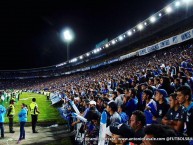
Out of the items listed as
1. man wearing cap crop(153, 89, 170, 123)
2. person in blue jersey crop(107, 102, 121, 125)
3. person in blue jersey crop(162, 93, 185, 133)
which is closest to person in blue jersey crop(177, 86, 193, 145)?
person in blue jersey crop(162, 93, 185, 133)

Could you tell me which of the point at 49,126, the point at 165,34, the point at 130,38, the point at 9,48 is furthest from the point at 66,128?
the point at 9,48

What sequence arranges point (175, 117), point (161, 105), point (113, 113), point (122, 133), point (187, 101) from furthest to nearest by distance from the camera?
point (161, 105), point (113, 113), point (175, 117), point (187, 101), point (122, 133)

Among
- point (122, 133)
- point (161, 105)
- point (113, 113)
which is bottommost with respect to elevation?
point (122, 133)

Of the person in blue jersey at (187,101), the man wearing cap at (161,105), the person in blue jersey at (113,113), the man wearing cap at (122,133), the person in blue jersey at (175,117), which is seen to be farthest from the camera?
the man wearing cap at (161,105)

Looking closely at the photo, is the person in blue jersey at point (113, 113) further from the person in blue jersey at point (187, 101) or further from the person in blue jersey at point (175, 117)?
the person in blue jersey at point (187, 101)

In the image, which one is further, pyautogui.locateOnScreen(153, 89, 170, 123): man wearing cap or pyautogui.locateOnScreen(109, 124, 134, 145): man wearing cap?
pyautogui.locateOnScreen(153, 89, 170, 123): man wearing cap

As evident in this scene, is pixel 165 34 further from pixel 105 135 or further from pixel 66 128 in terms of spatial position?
pixel 105 135

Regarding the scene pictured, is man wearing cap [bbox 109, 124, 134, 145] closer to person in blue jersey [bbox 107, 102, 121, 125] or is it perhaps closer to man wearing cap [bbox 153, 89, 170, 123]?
person in blue jersey [bbox 107, 102, 121, 125]

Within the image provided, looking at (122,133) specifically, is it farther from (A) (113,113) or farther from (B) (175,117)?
(A) (113,113)

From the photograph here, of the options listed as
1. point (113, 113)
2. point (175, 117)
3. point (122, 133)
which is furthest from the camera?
point (113, 113)

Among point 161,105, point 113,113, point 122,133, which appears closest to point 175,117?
point 161,105

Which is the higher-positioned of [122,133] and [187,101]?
[187,101]

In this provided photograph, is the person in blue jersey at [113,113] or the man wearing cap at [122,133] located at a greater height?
the person in blue jersey at [113,113]

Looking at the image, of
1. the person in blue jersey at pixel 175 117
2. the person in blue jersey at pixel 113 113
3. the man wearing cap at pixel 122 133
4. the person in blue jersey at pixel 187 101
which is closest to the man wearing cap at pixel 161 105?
the person in blue jersey at pixel 175 117
